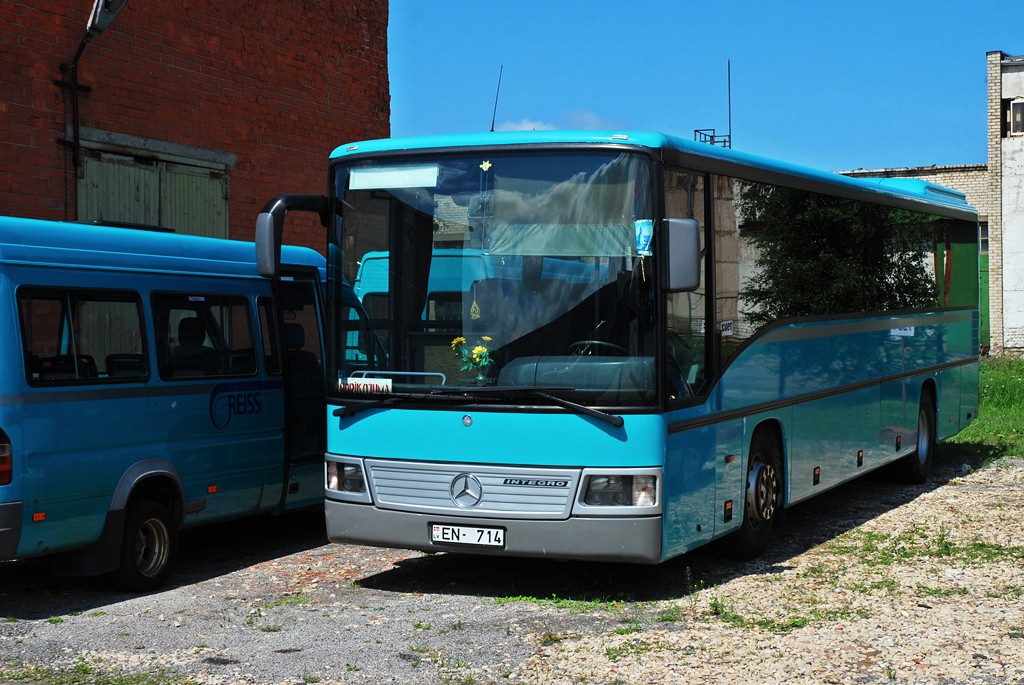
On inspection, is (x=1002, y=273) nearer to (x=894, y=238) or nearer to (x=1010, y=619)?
(x=894, y=238)

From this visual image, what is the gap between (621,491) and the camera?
26.9 ft

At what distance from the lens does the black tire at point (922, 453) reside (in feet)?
47.6

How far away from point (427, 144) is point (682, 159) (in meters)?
1.64

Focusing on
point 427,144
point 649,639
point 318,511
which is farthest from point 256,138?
point 649,639

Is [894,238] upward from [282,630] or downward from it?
upward

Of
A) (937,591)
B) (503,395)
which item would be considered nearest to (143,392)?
(503,395)

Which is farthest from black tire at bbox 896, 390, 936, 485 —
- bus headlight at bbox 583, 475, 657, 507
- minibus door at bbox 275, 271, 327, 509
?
bus headlight at bbox 583, 475, 657, 507

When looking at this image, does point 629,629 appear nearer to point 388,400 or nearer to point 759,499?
point 388,400

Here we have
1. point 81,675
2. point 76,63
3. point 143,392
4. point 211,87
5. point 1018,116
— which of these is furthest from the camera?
point 1018,116

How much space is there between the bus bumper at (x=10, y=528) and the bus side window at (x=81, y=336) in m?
0.77

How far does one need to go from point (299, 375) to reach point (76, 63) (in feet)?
16.2

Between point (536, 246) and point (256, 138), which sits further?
point (256, 138)

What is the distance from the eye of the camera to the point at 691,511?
28.5 feet

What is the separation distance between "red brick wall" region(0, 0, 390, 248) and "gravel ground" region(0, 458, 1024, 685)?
15.4 feet
